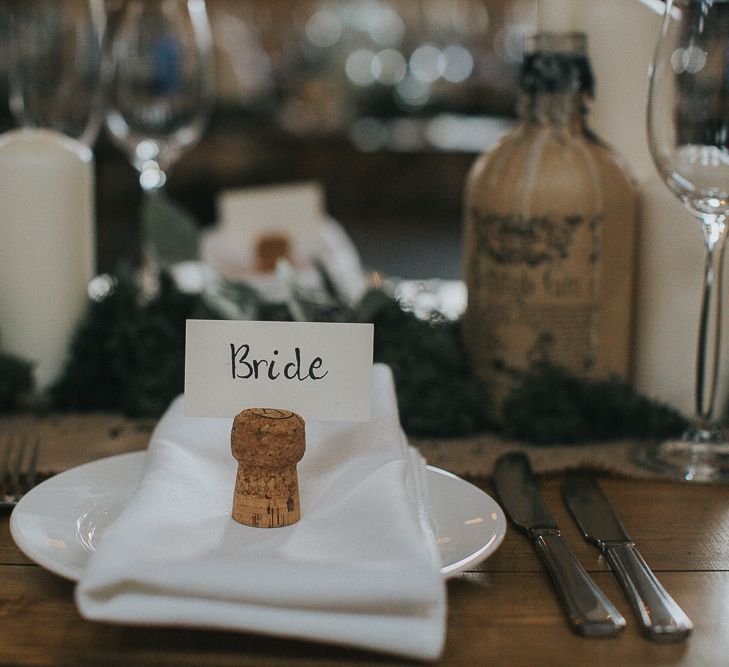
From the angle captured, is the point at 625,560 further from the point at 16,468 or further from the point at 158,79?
the point at 158,79

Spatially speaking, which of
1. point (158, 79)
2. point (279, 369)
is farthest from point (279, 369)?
point (158, 79)

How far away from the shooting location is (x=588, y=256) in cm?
68

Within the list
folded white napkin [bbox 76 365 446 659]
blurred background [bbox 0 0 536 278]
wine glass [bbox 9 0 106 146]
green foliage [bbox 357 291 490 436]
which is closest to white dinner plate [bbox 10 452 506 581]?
folded white napkin [bbox 76 365 446 659]

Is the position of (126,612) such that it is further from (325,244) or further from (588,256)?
(325,244)

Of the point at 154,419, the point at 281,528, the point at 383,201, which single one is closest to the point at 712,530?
the point at 281,528

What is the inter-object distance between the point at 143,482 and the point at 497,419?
33 cm

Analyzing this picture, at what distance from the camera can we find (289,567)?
1.23 ft

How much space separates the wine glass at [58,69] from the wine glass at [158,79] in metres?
0.06

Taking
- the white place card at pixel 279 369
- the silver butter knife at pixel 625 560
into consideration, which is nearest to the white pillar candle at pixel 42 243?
the white place card at pixel 279 369

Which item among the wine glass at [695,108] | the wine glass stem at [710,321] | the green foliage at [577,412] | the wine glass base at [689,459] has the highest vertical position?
the wine glass at [695,108]

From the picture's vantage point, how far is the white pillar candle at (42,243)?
0.70m

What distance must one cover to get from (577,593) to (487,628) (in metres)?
0.05

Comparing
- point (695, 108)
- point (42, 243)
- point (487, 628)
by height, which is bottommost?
point (487, 628)

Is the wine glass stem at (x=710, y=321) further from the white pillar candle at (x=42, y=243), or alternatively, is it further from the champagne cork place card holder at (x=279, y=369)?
the white pillar candle at (x=42, y=243)
